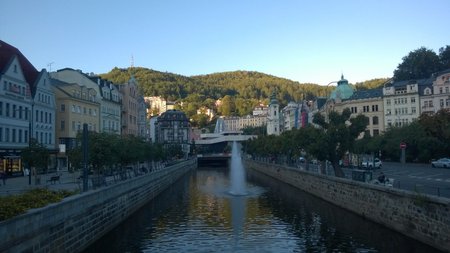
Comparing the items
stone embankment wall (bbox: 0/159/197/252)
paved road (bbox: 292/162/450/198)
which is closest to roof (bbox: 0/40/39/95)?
stone embankment wall (bbox: 0/159/197/252)

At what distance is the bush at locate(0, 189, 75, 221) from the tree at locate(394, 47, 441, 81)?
12315 cm

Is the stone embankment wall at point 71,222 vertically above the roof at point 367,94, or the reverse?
the roof at point 367,94

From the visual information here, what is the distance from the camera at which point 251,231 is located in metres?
30.4

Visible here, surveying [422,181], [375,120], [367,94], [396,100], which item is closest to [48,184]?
[422,181]

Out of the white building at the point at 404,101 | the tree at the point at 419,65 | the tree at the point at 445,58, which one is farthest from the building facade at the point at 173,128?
the tree at the point at 445,58

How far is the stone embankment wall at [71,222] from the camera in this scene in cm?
1653

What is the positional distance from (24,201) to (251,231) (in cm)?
1527

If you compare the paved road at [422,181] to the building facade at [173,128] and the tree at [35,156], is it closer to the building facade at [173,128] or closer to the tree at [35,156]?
the tree at [35,156]

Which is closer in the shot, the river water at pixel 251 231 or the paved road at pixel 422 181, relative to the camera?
the river water at pixel 251 231

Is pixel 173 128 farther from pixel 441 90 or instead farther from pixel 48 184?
pixel 48 184

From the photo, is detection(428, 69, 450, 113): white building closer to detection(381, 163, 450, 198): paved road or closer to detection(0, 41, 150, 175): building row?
detection(381, 163, 450, 198): paved road

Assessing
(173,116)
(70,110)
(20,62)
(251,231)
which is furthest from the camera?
(173,116)

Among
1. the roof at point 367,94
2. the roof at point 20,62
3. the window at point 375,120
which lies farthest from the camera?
the roof at point 367,94

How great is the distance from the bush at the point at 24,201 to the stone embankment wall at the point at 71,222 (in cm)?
Result: 50
